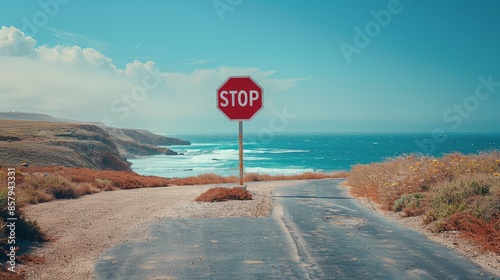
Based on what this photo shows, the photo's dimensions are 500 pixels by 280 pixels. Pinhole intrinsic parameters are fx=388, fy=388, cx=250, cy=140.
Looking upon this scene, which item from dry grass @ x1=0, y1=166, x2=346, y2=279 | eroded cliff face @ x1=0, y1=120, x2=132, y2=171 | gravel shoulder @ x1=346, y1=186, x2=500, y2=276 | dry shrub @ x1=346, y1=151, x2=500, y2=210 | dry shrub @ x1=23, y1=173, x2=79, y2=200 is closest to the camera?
gravel shoulder @ x1=346, y1=186, x2=500, y2=276

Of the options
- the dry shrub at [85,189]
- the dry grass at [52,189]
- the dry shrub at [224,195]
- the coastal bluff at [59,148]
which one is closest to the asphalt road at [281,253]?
the dry grass at [52,189]

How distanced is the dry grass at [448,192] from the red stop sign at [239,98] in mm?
5260

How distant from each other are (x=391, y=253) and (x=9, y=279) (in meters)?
5.90

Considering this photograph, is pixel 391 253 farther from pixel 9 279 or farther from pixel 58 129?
pixel 58 129

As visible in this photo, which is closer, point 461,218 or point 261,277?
point 261,277

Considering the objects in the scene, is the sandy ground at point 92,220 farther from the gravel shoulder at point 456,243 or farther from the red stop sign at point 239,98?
the gravel shoulder at point 456,243

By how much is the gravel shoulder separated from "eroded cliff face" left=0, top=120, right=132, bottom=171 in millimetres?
28711

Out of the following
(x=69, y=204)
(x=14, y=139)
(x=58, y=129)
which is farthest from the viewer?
(x=58, y=129)

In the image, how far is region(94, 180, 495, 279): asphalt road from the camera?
5.67 metres

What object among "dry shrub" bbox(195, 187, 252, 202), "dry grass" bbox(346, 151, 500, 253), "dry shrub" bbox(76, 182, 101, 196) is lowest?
"dry shrub" bbox(76, 182, 101, 196)

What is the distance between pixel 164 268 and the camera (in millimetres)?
5941

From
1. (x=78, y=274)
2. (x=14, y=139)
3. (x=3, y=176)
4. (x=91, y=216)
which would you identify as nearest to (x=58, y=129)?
(x=14, y=139)

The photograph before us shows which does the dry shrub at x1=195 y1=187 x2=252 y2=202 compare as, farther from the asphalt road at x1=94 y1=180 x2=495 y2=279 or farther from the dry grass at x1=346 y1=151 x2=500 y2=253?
the dry grass at x1=346 y1=151 x2=500 y2=253

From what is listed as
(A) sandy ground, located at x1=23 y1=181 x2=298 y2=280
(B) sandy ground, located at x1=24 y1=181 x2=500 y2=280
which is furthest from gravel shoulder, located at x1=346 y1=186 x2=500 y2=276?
(A) sandy ground, located at x1=23 y1=181 x2=298 y2=280
